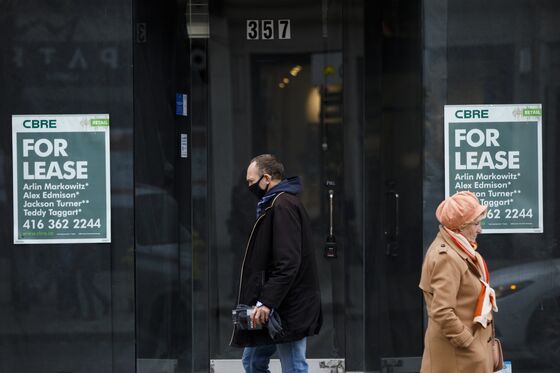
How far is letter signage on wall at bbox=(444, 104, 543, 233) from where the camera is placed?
6.56m

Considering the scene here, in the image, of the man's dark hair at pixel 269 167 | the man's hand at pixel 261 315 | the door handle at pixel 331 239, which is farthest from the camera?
the door handle at pixel 331 239

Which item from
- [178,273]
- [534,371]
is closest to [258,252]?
[178,273]

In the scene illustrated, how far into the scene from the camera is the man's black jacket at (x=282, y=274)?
18.3 ft

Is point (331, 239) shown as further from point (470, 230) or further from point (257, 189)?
point (470, 230)

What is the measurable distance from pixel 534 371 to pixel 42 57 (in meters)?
4.19

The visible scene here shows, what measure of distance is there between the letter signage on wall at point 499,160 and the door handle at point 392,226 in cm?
78

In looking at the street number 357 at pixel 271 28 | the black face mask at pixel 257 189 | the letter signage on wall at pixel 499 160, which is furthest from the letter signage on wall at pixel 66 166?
the letter signage on wall at pixel 499 160

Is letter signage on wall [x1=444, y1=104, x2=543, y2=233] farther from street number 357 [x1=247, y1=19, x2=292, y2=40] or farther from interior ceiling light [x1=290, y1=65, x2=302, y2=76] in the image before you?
street number 357 [x1=247, y1=19, x2=292, y2=40]

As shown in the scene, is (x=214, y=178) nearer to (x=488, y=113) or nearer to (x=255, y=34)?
(x=255, y=34)

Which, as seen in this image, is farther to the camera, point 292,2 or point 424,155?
point 292,2

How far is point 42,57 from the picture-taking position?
262 inches

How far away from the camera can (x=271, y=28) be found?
764 centimetres

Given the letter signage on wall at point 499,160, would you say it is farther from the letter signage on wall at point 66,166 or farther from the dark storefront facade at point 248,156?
the letter signage on wall at point 66,166

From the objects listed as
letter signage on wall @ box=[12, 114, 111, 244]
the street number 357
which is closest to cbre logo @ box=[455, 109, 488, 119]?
the street number 357
